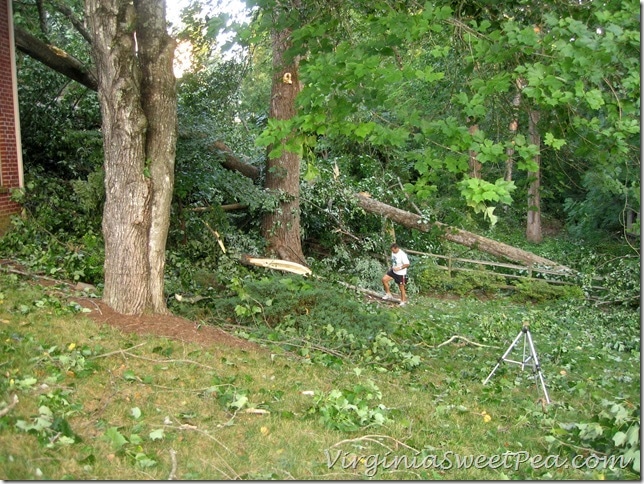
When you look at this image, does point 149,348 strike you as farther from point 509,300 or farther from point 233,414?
point 509,300

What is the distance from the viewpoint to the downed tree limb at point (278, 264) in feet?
42.8

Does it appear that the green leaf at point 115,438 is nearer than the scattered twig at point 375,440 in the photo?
Yes

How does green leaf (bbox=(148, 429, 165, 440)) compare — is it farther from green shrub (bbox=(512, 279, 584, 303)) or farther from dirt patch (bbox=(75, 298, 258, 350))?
green shrub (bbox=(512, 279, 584, 303))

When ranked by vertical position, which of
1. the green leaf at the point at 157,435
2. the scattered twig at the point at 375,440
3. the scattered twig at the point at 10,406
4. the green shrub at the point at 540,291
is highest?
the scattered twig at the point at 10,406

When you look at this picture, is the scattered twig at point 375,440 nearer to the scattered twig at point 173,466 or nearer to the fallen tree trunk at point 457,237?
the scattered twig at point 173,466

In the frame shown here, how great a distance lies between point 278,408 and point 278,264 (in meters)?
7.30

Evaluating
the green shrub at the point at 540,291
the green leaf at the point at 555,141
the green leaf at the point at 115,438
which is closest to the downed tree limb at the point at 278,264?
the green leaf at the point at 555,141

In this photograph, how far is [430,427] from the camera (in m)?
6.06

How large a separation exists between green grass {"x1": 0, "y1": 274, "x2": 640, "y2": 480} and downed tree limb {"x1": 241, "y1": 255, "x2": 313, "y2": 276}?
11.9 feet

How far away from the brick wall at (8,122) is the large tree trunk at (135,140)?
4.65 m

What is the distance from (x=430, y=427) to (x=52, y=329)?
418 centimetres

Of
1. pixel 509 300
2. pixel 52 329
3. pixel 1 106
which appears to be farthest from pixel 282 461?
pixel 509 300

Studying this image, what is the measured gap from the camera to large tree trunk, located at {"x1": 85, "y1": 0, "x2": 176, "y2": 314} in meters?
7.52

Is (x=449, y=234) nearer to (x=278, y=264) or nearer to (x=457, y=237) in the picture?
(x=457, y=237)
